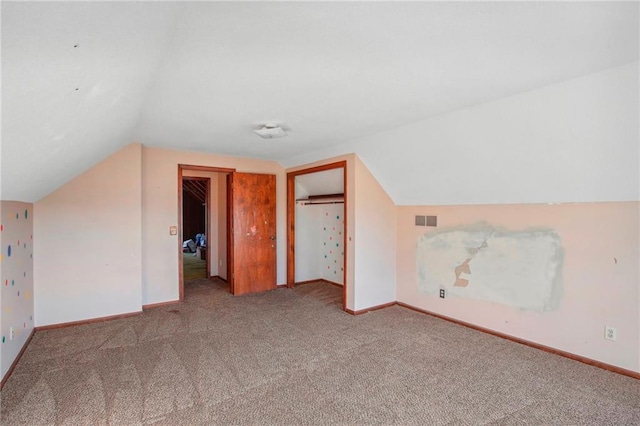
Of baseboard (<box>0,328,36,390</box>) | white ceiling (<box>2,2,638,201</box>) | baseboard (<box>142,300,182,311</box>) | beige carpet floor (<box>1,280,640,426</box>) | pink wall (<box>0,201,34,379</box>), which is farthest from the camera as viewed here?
baseboard (<box>142,300,182,311</box>)

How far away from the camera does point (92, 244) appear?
4.01 metres

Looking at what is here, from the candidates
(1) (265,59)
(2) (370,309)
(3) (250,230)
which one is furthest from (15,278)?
(2) (370,309)

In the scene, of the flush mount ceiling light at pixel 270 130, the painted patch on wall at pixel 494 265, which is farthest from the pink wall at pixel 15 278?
the painted patch on wall at pixel 494 265

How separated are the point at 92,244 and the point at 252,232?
2.25 meters

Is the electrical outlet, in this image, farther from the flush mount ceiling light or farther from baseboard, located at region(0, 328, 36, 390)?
baseboard, located at region(0, 328, 36, 390)

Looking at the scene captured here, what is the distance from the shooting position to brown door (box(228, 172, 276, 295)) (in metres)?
Answer: 5.29

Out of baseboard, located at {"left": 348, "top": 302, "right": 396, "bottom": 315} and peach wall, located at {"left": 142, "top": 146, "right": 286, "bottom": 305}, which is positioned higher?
peach wall, located at {"left": 142, "top": 146, "right": 286, "bottom": 305}

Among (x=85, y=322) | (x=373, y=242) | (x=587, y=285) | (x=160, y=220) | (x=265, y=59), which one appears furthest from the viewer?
(x=160, y=220)

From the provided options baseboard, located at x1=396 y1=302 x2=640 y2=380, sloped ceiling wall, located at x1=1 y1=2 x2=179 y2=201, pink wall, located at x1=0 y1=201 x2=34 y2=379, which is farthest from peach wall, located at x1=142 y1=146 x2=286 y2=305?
baseboard, located at x1=396 y1=302 x2=640 y2=380

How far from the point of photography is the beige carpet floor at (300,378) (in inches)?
85.4

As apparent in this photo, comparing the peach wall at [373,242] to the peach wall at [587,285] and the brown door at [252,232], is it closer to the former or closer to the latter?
the peach wall at [587,285]

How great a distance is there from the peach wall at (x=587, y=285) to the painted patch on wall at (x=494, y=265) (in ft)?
0.26

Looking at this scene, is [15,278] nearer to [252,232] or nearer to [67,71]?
[67,71]

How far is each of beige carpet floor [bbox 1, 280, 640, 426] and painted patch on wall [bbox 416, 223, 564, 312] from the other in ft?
1.64
